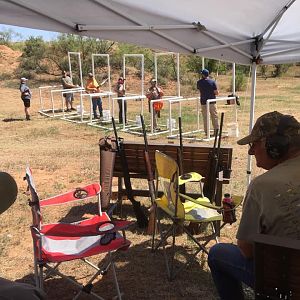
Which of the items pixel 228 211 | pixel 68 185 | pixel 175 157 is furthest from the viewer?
pixel 68 185

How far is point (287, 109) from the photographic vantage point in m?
14.0

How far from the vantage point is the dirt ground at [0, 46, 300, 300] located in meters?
3.47

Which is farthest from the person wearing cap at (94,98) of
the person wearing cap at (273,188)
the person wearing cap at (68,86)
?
the person wearing cap at (273,188)

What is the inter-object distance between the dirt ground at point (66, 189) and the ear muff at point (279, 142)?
1573mm

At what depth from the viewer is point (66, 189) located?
20.8 ft

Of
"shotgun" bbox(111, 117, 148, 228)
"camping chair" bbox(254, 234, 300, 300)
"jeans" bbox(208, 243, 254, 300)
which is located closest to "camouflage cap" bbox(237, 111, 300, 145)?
"camping chair" bbox(254, 234, 300, 300)

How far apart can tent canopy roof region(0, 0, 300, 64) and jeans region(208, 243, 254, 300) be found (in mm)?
1788

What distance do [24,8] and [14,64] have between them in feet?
97.7

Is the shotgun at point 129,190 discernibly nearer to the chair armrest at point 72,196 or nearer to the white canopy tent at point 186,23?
the chair armrest at point 72,196

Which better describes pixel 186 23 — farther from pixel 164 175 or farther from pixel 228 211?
pixel 228 211

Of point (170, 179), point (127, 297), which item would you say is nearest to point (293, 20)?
point (170, 179)

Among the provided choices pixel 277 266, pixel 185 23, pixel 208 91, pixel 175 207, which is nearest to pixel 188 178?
pixel 175 207

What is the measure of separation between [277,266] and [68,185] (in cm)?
500

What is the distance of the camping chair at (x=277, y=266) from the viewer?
6.04 ft
